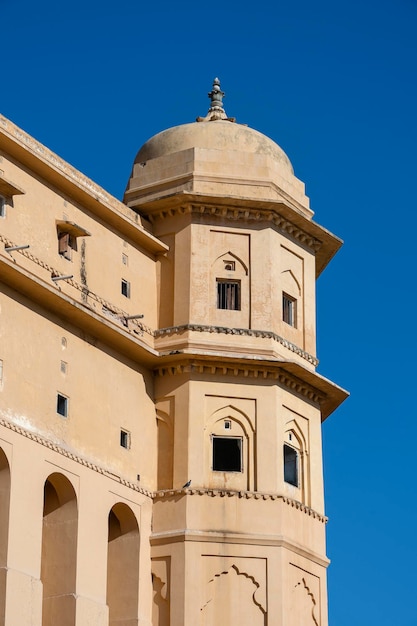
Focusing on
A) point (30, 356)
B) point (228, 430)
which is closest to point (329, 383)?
point (228, 430)

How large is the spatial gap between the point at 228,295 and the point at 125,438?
3.62 m

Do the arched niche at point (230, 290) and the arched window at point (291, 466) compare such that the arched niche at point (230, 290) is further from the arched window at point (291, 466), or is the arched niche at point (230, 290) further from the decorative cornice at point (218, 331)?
the arched window at point (291, 466)

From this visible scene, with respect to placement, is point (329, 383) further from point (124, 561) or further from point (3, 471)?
point (3, 471)

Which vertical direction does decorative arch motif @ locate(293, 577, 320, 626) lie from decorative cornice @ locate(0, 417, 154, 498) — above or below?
below

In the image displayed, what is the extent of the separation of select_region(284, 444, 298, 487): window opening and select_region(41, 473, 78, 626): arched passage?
4.84 m

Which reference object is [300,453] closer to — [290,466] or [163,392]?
[290,466]

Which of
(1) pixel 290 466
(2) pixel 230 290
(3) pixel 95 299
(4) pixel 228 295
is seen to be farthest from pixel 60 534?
(2) pixel 230 290

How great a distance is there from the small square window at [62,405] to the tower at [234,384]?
9.58ft

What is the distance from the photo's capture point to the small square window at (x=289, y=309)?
34594 millimetres

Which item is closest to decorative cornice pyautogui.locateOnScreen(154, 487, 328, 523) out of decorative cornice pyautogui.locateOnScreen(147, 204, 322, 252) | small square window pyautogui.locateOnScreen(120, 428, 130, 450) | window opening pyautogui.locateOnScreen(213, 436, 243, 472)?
window opening pyautogui.locateOnScreen(213, 436, 243, 472)

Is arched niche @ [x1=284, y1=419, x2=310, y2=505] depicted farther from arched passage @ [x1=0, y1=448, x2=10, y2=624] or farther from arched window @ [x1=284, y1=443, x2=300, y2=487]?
arched passage @ [x1=0, y1=448, x2=10, y2=624]

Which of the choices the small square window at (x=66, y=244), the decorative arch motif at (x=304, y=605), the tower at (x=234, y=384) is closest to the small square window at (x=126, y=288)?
the tower at (x=234, y=384)

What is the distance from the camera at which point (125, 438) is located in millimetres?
32250

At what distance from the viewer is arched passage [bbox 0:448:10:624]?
2806 cm
